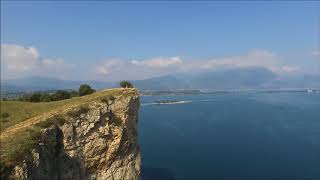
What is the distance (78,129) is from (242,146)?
57280 millimetres

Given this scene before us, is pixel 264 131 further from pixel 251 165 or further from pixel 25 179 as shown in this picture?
pixel 25 179

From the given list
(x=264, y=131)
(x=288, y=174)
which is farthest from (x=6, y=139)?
(x=264, y=131)

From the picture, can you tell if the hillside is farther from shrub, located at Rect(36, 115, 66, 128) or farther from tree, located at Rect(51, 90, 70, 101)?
tree, located at Rect(51, 90, 70, 101)

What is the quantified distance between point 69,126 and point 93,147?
4.20 meters

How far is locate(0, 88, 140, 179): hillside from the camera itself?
85.6 ft

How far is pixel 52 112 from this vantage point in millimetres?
35500

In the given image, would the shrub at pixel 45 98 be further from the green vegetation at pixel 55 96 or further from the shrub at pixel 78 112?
the shrub at pixel 78 112

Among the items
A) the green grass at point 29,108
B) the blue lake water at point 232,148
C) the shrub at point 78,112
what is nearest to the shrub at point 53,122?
the shrub at point 78,112

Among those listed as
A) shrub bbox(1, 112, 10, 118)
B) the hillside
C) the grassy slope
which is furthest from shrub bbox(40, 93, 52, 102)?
shrub bbox(1, 112, 10, 118)

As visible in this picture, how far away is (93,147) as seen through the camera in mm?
36469

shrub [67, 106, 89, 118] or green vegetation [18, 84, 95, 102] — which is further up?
green vegetation [18, 84, 95, 102]

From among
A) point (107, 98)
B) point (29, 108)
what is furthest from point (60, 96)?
point (107, 98)

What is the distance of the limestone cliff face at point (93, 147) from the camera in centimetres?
2911

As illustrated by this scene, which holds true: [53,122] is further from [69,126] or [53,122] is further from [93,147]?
[93,147]
